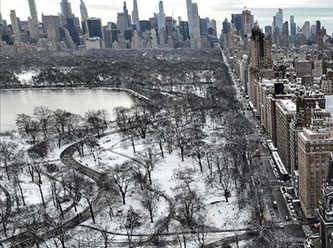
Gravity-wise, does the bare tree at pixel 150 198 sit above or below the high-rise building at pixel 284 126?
below

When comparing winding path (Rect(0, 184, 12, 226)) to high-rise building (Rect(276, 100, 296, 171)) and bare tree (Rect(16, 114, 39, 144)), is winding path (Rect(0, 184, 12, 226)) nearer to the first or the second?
bare tree (Rect(16, 114, 39, 144))

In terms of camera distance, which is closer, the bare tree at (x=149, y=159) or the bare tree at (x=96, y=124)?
the bare tree at (x=149, y=159)

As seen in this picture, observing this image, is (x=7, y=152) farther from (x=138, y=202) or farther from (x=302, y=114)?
(x=302, y=114)

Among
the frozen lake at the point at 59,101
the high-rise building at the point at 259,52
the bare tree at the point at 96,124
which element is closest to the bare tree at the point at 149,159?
the bare tree at the point at 96,124

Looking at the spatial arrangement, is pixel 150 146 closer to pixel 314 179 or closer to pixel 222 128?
pixel 222 128

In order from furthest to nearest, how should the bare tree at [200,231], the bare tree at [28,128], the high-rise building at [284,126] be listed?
1. the bare tree at [28,128]
2. the high-rise building at [284,126]
3. the bare tree at [200,231]

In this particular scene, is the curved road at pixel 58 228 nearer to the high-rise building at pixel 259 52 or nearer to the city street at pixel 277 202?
the city street at pixel 277 202
